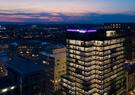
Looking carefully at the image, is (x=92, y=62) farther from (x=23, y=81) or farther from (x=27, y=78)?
(x=23, y=81)

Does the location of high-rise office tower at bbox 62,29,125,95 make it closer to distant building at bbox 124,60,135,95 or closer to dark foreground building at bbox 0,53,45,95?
distant building at bbox 124,60,135,95

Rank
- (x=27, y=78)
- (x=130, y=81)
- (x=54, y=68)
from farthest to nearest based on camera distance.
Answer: (x=54, y=68), (x=130, y=81), (x=27, y=78)

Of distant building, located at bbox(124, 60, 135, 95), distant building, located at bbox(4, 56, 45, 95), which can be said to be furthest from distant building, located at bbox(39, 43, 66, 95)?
distant building, located at bbox(124, 60, 135, 95)

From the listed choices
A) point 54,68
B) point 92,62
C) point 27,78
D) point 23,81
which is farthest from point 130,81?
point 23,81

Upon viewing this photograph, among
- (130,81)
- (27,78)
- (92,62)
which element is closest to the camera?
(92,62)

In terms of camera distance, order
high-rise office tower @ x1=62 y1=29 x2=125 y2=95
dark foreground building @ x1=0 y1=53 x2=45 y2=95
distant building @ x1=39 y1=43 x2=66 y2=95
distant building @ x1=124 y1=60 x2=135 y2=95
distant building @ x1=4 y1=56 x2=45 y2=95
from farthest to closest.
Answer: distant building @ x1=39 y1=43 x2=66 y2=95 < distant building @ x1=124 y1=60 x2=135 y2=95 < distant building @ x1=4 y1=56 x2=45 y2=95 < high-rise office tower @ x1=62 y1=29 x2=125 y2=95 < dark foreground building @ x1=0 y1=53 x2=45 y2=95

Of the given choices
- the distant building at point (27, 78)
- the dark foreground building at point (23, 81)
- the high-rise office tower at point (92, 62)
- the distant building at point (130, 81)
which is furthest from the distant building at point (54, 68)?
the distant building at point (130, 81)

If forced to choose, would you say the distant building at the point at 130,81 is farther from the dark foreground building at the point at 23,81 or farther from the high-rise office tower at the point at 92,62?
the dark foreground building at the point at 23,81

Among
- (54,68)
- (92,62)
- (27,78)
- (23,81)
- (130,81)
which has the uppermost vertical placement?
(92,62)
